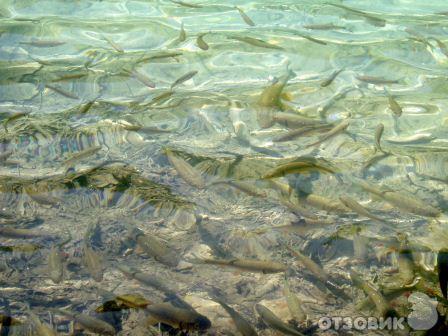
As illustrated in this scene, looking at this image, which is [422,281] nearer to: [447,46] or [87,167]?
[87,167]

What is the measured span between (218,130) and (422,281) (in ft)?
7.44

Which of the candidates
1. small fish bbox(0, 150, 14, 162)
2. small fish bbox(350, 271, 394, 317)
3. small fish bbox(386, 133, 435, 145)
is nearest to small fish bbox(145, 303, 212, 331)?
small fish bbox(350, 271, 394, 317)

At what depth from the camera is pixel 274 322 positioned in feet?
7.07

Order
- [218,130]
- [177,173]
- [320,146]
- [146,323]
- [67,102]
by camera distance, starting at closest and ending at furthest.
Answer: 1. [146,323]
2. [177,173]
3. [320,146]
4. [218,130]
5. [67,102]

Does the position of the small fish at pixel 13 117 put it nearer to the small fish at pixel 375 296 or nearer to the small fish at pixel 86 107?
the small fish at pixel 86 107

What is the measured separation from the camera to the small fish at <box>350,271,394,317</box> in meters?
2.25

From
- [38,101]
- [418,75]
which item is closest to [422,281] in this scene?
[418,75]

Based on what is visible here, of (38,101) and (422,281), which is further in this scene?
(38,101)

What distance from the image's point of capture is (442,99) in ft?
15.0

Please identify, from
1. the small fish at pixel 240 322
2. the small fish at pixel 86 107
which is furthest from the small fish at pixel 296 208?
the small fish at pixel 86 107

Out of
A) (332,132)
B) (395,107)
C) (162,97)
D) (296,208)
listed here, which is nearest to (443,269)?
(296,208)

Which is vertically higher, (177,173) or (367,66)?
(367,66)

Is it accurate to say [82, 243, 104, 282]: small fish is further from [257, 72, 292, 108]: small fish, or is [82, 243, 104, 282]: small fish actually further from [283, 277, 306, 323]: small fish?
[257, 72, 292, 108]: small fish

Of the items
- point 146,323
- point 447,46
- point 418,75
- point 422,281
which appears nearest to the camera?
point 146,323
